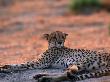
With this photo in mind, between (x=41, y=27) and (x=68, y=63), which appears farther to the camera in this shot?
(x=41, y=27)

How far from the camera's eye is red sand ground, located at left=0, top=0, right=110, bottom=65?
1266 cm

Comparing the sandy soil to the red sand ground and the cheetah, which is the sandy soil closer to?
the red sand ground

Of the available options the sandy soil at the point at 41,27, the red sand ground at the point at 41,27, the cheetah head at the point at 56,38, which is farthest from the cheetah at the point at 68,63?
the sandy soil at the point at 41,27

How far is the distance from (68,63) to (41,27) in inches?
388

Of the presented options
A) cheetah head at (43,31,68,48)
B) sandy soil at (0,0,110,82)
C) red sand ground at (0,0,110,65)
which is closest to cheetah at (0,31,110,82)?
cheetah head at (43,31,68,48)

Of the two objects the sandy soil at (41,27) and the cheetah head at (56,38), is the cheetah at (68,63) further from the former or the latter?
the sandy soil at (41,27)

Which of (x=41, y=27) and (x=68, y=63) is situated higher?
(x=41, y=27)

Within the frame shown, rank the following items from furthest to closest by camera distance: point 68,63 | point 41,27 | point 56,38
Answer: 1. point 41,27
2. point 56,38
3. point 68,63

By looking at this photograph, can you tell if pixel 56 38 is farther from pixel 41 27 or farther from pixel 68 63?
pixel 41 27

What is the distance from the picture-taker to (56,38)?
27.7 feet

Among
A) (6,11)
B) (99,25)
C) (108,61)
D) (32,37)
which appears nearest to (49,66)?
(108,61)

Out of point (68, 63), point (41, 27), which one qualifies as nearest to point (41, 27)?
point (41, 27)

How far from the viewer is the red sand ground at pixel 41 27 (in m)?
12.7

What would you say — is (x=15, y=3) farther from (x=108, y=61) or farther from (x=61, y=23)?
(x=108, y=61)
